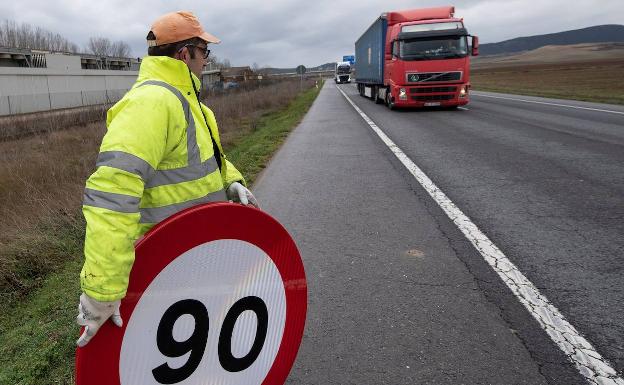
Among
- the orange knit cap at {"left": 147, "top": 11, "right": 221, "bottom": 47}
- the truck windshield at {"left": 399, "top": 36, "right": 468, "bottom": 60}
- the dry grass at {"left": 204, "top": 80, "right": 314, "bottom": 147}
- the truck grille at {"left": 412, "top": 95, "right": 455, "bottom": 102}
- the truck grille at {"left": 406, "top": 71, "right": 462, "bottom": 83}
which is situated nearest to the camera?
the orange knit cap at {"left": 147, "top": 11, "right": 221, "bottom": 47}

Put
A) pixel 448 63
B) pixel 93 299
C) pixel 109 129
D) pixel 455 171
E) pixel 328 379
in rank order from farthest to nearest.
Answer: pixel 448 63
pixel 455 171
pixel 328 379
pixel 109 129
pixel 93 299

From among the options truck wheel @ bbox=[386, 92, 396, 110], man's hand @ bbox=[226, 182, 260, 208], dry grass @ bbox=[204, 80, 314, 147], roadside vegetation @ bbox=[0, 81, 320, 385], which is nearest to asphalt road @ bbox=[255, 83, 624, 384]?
man's hand @ bbox=[226, 182, 260, 208]

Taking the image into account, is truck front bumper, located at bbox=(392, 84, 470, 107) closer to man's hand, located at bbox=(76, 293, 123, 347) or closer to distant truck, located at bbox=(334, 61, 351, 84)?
man's hand, located at bbox=(76, 293, 123, 347)

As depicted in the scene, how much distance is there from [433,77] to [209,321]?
15791mm

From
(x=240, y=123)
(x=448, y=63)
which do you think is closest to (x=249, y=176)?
(x=448, y=63)

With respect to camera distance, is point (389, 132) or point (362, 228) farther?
point (389, 132)

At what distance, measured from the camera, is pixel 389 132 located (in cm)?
1209

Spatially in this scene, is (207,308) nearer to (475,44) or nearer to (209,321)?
(209,321)

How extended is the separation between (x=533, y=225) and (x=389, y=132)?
771 cm

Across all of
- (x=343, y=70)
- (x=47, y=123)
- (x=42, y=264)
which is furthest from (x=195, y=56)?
(x=343, y=70)

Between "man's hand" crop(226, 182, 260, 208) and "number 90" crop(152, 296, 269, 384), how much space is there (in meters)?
0.61

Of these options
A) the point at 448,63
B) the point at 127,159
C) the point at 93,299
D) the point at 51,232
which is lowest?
the point at 51,232

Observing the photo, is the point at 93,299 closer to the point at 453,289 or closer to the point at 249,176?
the point at 453,289

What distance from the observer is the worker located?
53.5 inches
